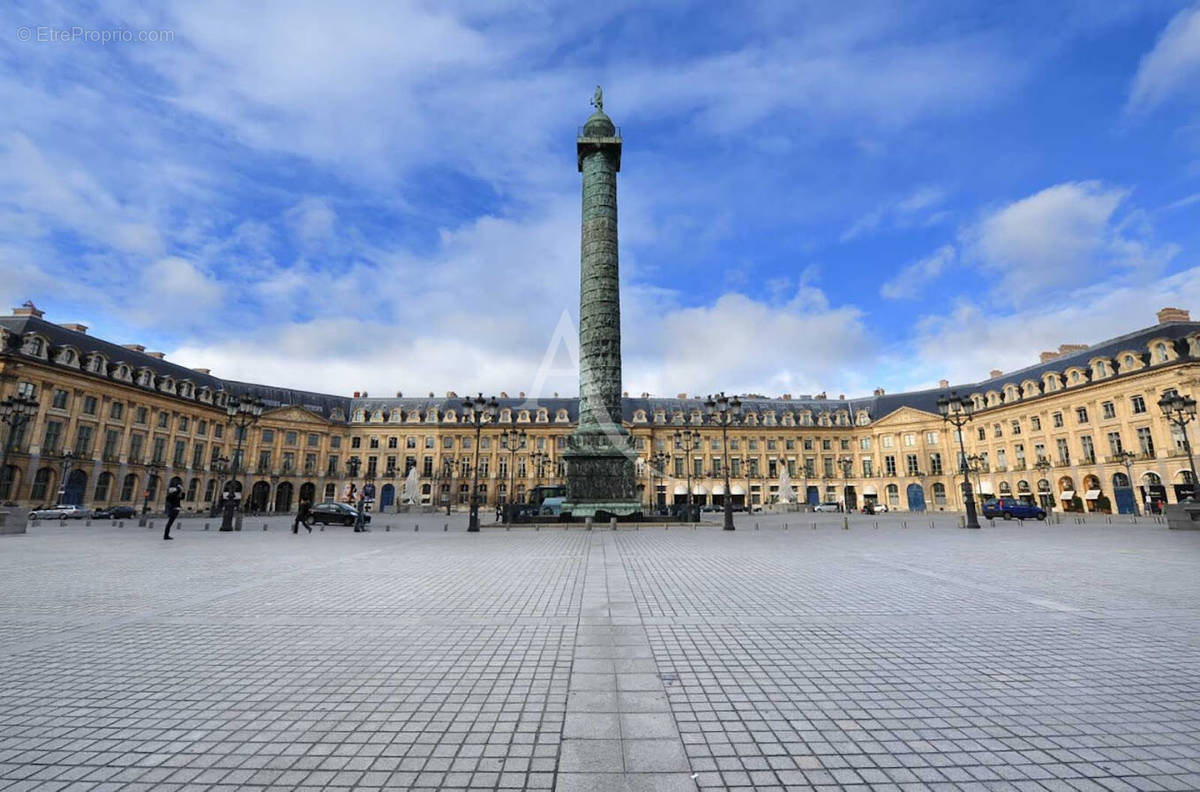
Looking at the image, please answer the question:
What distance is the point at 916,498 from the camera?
2363 inches

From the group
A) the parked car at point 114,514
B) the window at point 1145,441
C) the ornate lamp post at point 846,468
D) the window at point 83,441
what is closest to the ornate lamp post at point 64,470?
the window at point 83,441

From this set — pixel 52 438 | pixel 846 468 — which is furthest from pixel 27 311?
pixel 846 468

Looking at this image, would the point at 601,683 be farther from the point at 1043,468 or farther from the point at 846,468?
the point at 846,468

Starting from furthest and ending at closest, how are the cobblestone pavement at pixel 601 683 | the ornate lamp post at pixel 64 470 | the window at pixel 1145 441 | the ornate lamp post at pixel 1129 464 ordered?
1. the ornate lamp post at pixel 64 470
2. the window at pixel 1145 441
3. the ornate lamp post at pixel 1129 464
4. the cobblestone pavement at pixel 601 683

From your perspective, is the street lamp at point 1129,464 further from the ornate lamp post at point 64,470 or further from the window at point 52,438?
the window at point 52,438

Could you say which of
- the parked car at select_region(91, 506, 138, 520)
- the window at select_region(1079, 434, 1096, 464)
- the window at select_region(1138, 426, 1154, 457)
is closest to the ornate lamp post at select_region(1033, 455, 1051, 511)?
the window at select_region(1079, 434, 1096, 464)

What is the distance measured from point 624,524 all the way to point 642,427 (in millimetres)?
39402

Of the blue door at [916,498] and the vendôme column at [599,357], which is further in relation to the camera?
the blue door at [916,498]

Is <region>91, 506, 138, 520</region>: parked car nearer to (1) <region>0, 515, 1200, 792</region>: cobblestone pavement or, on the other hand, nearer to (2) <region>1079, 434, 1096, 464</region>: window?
(1) <region>0, 515, 1200, 792</region>: cobblestone pavement

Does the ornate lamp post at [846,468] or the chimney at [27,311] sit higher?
the chimney at [27,311]

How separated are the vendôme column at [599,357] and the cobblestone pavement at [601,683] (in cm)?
1761

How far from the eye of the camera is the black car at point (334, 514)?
96.4 ft

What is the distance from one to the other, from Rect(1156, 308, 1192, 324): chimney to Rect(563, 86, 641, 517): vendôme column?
42.0 m

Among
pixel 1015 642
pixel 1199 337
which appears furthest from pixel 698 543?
pixel 1199 337
